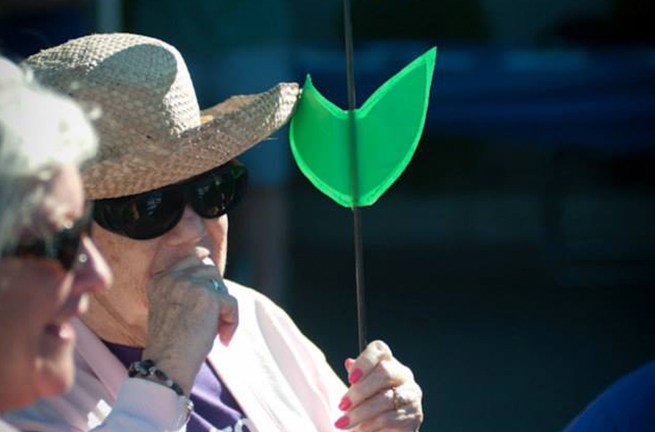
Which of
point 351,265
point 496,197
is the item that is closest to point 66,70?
point 351,265

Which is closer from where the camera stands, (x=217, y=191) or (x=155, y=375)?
(x=155, y=375)

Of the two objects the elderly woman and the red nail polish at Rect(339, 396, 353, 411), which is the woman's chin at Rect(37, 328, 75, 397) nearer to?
the elderly woman

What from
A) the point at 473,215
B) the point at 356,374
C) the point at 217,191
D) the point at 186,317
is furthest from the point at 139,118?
the point at 473,215

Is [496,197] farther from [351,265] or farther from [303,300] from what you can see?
[303,300]

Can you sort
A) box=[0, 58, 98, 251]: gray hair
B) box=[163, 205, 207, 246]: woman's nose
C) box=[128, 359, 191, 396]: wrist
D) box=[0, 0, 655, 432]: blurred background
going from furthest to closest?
box=[0, 0, 655, 432]: blurred background < box=[163, 205, 207, 246]: woman's nose < box=[128, 359, 191, 396]: wrist < box=[0, 58, 98, 251]: gray hair

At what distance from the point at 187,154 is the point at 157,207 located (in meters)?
0.11

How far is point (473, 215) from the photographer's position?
855 centimetres

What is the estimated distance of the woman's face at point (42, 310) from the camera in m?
1.41

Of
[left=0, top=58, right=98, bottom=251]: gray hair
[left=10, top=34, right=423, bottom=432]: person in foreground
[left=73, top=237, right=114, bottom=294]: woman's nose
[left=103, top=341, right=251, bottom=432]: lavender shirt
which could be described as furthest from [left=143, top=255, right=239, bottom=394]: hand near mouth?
[left=0, top=58, right=98, bottom=251]: gray hair

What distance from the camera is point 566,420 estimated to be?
4.79m

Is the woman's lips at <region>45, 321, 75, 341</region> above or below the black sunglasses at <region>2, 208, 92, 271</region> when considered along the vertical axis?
below

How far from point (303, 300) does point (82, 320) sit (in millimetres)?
4076

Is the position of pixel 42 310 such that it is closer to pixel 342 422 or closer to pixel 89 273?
pixel 89 273

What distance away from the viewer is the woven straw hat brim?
7.16ft
